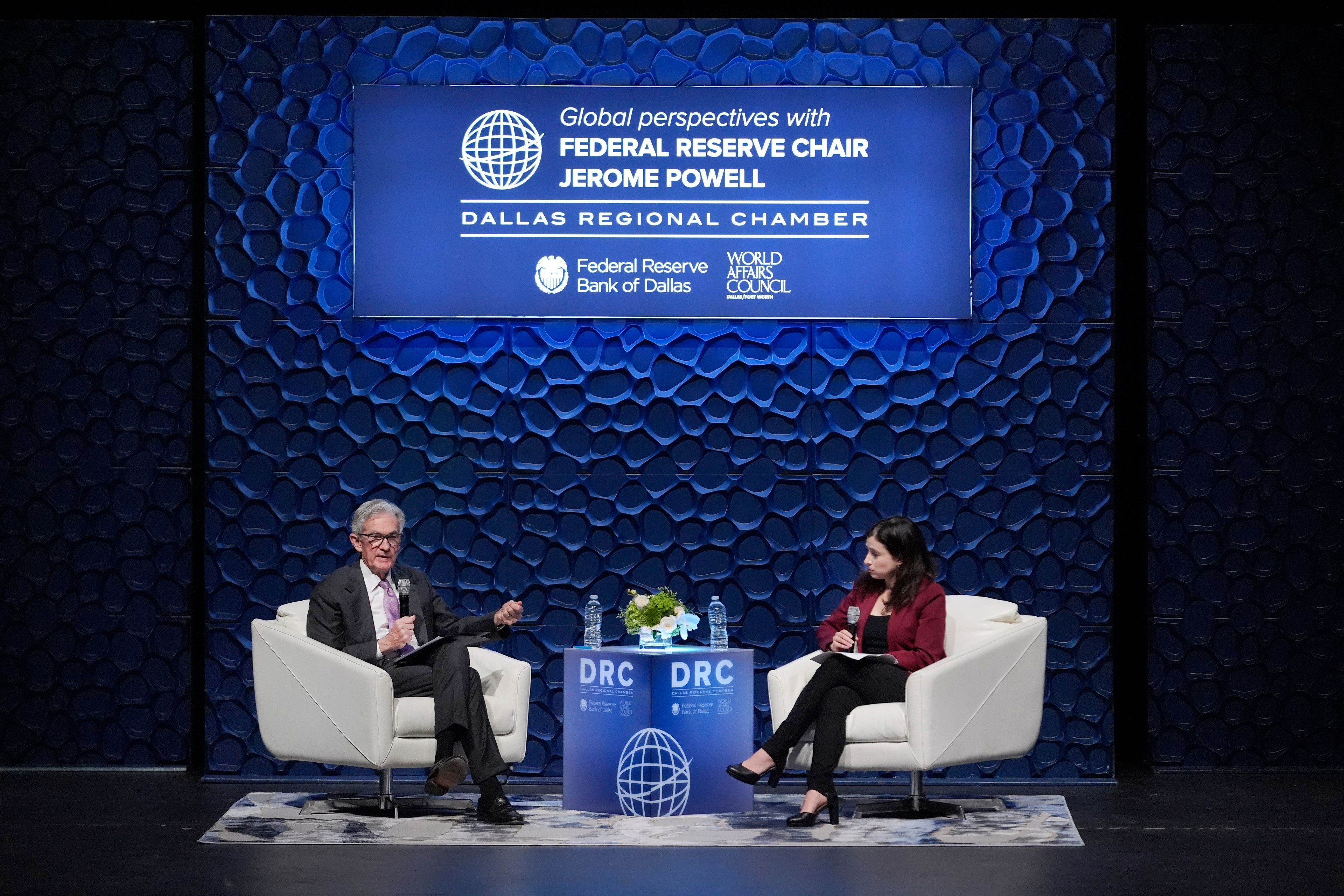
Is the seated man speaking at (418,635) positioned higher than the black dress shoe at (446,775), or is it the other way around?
the seated man speaking at (418,635)

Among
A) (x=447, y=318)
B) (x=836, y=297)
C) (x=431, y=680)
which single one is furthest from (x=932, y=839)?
(x=447, y=318)

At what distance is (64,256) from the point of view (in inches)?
249

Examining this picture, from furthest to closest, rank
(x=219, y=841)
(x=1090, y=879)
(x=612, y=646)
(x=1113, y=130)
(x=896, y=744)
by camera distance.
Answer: (x=1113, y=130), (x=612, y=646), (x=896, y=744), (x=219, y=841), (x=1090, y=879)

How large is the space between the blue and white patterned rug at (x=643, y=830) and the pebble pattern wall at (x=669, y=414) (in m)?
0.85

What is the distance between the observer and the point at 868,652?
5.55m

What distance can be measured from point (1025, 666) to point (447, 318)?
2.66 metres

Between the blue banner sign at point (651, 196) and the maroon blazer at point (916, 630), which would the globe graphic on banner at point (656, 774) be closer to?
the maroon blazer at point (916, 630)

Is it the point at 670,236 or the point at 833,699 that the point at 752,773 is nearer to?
the point at 833,699

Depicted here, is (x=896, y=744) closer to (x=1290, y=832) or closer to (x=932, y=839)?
(x=932, y=839)

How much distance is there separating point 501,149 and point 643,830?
281cm

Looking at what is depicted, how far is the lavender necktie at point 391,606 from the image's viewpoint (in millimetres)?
5535

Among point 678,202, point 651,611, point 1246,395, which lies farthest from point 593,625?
point 1246,395

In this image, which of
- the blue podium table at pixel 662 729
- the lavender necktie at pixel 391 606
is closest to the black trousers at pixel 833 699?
the blue podium table at pixel 662 729

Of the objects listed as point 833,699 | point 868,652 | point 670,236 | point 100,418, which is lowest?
point 833,699
